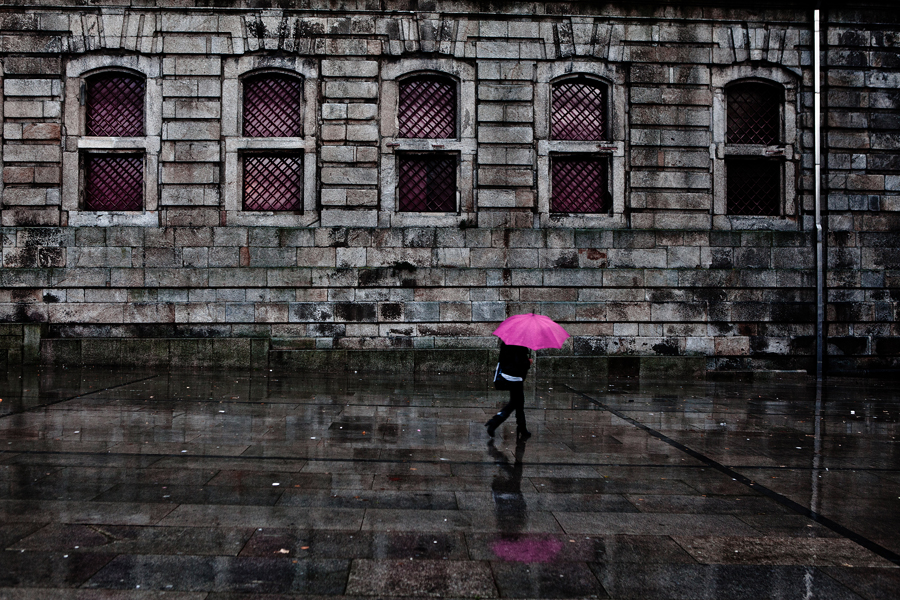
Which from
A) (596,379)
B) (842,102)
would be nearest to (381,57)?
(596,379)

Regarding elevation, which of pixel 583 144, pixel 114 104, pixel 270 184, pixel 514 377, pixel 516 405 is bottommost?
pixel 516 405

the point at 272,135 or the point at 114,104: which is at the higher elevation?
the point at 114,104

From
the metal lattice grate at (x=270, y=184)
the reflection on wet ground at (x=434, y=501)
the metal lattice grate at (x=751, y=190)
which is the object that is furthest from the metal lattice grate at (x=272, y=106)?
the metal lattice grate at (x=751, y=190)

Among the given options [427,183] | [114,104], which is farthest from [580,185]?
[114,104]

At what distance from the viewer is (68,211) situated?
1404cm

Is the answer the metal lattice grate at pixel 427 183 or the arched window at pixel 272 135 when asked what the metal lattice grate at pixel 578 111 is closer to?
the metal lattice grate at pixel 427 183

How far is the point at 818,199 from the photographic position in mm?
14602

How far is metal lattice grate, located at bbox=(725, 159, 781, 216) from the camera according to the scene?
49.2 feet

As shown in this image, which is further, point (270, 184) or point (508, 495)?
point (270, 184)

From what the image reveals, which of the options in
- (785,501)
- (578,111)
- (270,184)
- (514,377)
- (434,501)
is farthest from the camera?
(578,111)

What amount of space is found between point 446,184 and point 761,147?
25.3 feet

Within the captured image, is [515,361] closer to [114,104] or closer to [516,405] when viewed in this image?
[516,405]

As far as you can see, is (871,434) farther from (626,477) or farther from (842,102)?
(842,102)

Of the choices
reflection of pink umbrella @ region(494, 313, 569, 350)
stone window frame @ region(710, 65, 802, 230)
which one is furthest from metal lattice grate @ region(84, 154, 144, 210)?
stone window frame @ region(710, 65, 802, 230)
